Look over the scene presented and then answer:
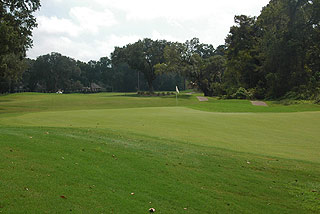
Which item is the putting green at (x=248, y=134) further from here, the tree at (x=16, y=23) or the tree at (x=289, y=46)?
the tree at (x=289, y=46)

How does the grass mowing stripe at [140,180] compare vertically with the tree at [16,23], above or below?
below

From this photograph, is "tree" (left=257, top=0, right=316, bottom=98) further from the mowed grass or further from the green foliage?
the mowed grass

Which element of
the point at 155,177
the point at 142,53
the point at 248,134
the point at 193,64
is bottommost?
the point at 248,134

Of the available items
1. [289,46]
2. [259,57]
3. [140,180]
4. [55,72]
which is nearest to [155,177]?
[140,180]

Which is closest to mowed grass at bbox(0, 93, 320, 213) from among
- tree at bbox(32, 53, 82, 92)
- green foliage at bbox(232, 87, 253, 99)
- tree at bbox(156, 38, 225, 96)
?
green foliage at bbox(232, 87, 253, 99)

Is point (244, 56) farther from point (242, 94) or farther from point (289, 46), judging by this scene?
point (289, 46)

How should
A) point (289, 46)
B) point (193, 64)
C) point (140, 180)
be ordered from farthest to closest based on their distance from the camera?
point (193, 64) → point (289, 46) → point (140, 180)

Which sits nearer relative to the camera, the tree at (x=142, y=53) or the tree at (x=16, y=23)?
the tree at (x=16, y=23)

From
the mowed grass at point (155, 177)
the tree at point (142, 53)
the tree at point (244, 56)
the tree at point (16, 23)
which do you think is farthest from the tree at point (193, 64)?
the mowed grass at point (155, 177)

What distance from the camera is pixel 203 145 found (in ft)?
40.4

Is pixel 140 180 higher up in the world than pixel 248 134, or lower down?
higher up

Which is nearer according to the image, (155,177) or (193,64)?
(155,177)

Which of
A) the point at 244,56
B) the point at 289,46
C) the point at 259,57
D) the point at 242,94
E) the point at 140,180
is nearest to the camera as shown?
the point at 140,180

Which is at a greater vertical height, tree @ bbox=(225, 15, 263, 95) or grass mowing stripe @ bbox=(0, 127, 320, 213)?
tree @ bbox=(225, 15, 263, 95)
